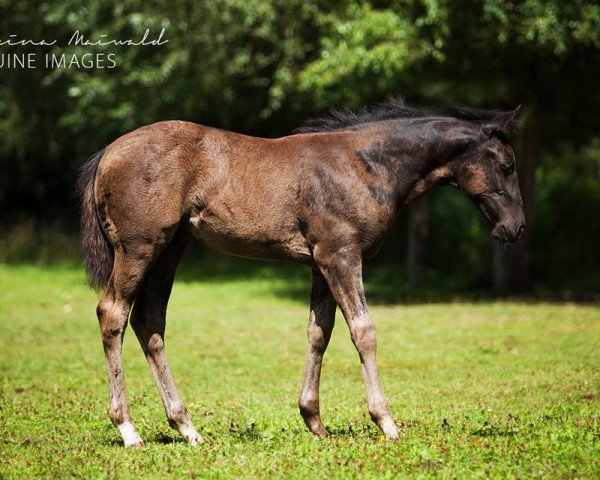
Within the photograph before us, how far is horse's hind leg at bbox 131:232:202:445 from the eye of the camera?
6.97 metres

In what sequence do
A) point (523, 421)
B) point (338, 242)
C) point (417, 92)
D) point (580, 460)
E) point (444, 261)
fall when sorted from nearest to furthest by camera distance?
point (580, 460)
point (338, 242)
point (523, 421)
point (417, 92)
point (444, 261)

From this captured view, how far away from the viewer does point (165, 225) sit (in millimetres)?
6797

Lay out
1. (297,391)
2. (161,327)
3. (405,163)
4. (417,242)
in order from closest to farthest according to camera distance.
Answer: (405,163) < (161,327) < (297,391) < (417,242)

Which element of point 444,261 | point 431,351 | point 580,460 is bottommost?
point 444,261

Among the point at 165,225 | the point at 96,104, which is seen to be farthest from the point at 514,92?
the point at 165,225

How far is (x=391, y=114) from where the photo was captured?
7379 millimetres

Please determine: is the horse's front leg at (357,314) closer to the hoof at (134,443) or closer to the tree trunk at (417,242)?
the hoof at (134,443)

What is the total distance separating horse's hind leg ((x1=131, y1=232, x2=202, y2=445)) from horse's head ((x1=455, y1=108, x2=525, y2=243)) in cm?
230

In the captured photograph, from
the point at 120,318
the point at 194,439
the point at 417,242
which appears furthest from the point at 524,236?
the point at 120,318

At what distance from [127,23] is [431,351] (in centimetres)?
1208

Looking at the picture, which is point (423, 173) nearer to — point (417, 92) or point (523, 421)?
point (523, 421)

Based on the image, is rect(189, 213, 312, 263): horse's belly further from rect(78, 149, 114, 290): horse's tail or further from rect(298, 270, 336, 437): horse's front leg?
rect(78, 149, 114, 290): horse's tail

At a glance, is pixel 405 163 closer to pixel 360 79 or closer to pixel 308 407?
pixel 308 407

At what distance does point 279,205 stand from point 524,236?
1395 centimetres
